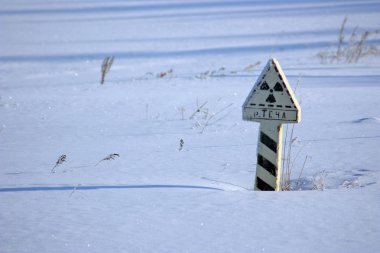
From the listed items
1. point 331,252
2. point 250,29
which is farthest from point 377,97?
point 250,29

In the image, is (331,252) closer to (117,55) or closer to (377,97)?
(377,97)

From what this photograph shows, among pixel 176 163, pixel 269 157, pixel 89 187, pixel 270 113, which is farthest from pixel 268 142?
pixel 89 187

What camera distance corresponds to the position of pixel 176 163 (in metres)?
4.75

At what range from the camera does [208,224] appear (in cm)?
336

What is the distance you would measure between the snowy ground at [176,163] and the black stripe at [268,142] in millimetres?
298

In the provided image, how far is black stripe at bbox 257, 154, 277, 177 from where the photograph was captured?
3854 mm

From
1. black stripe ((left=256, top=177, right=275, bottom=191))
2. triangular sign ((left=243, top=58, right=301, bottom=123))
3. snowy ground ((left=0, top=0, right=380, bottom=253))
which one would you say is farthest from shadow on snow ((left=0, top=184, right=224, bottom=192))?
triangular sign ((left=243, top=58, right=301, bottom=123))

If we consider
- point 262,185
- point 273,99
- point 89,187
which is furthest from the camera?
point 89,187

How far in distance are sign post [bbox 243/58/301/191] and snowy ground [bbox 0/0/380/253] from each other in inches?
6.0

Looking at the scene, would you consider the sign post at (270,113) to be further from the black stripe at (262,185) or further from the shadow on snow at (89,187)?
the shadow on snow at (89,187)

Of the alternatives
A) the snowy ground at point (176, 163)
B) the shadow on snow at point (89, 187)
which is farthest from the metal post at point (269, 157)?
the shadow on snow at point (89, 187)

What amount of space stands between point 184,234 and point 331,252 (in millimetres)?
774

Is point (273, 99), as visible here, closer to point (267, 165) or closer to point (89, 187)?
point (267, 165)

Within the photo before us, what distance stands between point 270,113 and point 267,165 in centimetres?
36
